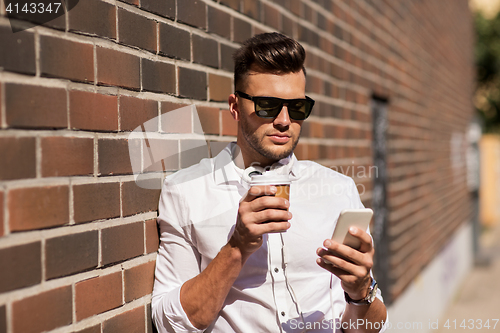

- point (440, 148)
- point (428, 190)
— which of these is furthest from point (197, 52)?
point (440, 148)

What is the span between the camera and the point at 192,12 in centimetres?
213

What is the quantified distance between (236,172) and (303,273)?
1.78ft

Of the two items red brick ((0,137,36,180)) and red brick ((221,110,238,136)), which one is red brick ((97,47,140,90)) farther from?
red brick ((221,110,238,136))

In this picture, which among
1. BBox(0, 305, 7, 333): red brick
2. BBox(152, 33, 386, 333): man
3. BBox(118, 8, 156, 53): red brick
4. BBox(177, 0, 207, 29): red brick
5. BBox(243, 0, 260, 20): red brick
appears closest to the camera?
BBox(0, 305, 7, 333): red brick

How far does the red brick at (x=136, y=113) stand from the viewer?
68.5 inches

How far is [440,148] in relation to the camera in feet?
26.1

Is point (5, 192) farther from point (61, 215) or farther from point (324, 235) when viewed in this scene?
point (324, 235)

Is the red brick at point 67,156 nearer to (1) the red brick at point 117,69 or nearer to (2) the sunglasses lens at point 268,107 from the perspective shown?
(1) the red brick at point 117,69

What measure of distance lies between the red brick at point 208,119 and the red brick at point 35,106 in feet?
2.67

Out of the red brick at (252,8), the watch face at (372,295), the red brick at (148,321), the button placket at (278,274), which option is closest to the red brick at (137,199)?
the red brick at (148,321)

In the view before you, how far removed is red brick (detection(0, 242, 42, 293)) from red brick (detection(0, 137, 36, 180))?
21 centimetres

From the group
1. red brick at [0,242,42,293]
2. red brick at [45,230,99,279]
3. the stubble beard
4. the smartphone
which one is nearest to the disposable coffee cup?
the smartphone

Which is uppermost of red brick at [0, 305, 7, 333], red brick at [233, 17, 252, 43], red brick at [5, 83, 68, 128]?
red brick at [233, 17, 252, 43]

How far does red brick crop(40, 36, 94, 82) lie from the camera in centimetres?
140
